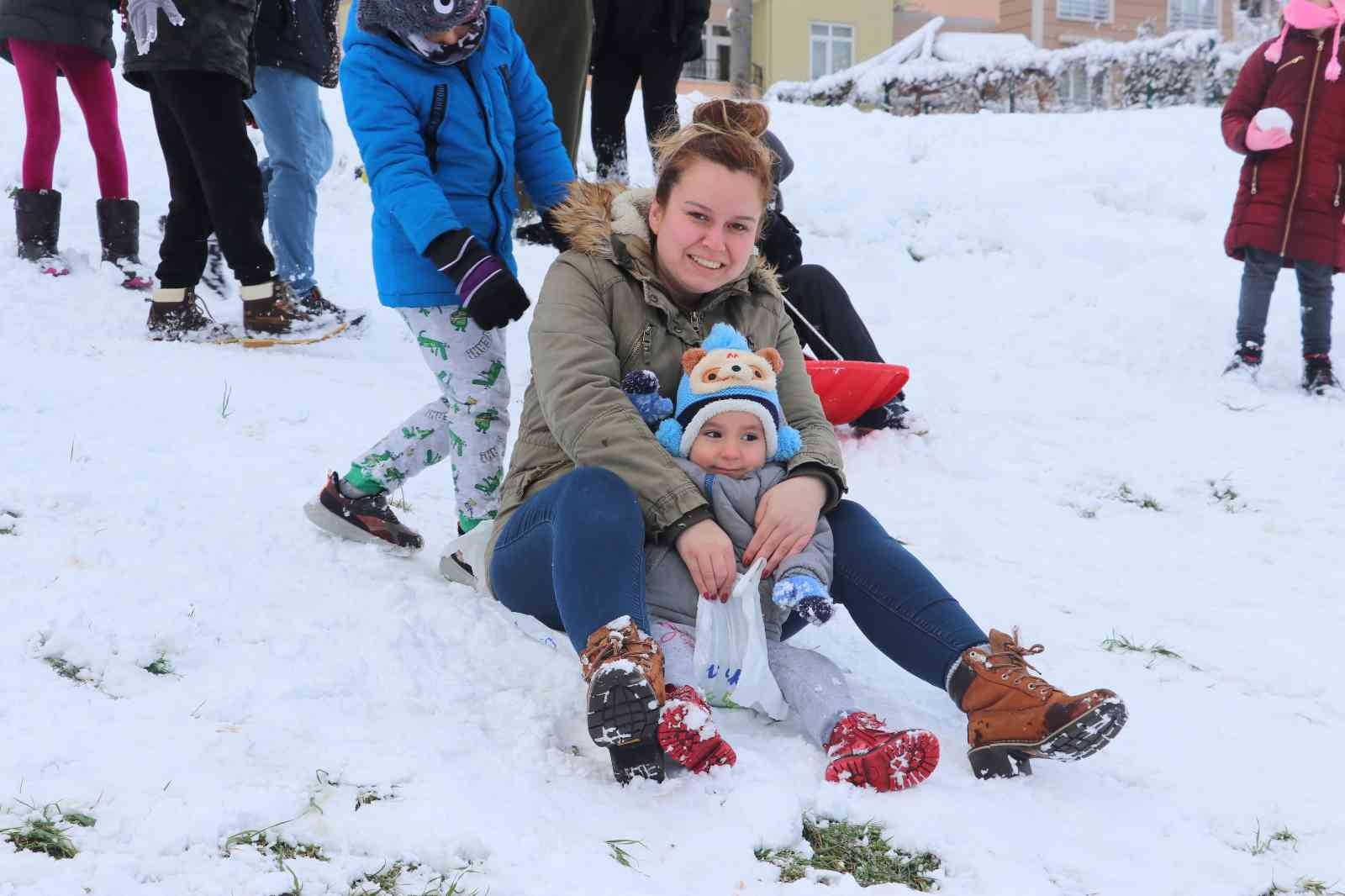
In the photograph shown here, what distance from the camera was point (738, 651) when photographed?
2070 mm

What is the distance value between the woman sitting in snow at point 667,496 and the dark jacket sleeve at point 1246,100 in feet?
13.8

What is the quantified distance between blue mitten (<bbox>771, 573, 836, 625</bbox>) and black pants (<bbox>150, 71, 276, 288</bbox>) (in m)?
3.22

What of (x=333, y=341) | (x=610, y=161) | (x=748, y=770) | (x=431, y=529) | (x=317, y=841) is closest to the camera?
(x=317, y=841)

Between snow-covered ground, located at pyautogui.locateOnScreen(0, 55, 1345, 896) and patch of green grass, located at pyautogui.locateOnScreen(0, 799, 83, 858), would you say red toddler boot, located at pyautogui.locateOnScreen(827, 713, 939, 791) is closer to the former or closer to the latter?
→ snow-covered ground, located at pyautogui.locateOnScreen(0, 55, 1345, 896)

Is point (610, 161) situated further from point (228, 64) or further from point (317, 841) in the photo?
point (317, 841)

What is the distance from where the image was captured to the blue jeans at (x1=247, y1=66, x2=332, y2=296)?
15.8 feet

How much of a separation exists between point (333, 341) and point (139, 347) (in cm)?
88

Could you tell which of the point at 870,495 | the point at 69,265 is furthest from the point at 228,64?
the point at 870,495

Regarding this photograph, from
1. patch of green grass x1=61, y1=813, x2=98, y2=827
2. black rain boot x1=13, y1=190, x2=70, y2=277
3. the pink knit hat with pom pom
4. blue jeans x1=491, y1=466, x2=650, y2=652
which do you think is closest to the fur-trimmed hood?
blue jeans x1=491, y1=466, x2=650, y2=652

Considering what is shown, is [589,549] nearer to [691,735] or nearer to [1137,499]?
[691,735]

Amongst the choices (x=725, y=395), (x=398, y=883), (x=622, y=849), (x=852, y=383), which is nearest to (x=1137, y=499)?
(x=852, y=383)

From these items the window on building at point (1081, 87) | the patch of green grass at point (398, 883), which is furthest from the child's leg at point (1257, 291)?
the window on building at point (1081, 87)

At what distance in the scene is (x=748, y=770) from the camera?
72.6 inches

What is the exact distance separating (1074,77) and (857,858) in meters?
14.5
